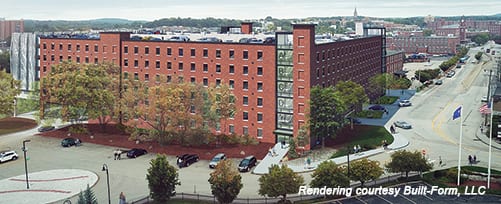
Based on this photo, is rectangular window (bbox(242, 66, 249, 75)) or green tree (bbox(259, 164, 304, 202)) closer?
green tree (bbox(259, 164, 304, 202))

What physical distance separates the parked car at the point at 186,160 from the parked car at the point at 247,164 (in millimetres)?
5987

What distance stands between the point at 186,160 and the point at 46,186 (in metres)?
14.6

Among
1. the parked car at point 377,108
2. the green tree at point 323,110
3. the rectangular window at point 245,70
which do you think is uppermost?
the rectangular window at point 245,70

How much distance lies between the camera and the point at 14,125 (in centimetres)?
8444

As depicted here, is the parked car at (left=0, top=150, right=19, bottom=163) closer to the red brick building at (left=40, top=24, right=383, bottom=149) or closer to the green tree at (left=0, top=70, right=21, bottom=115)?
the green tree at (left=0, top=70, right=21, bottom=115)

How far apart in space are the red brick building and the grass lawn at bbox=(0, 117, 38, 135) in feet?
54.8

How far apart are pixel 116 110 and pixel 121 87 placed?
4.32m

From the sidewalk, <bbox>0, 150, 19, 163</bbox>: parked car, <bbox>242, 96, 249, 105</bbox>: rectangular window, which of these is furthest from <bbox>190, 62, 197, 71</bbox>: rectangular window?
<bbox>0, 150, 19, 163</bbox>: parked car

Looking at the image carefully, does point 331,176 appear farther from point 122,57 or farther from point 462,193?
point 122,57

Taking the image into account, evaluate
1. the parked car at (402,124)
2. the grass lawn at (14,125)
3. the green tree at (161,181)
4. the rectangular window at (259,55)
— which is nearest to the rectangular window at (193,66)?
the rectangular window at (259,55)

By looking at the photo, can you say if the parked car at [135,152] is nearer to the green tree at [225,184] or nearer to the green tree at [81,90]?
the green tree at [81,90]

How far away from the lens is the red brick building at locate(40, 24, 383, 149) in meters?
65.4

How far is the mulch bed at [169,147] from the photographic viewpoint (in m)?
Answer: 63.2

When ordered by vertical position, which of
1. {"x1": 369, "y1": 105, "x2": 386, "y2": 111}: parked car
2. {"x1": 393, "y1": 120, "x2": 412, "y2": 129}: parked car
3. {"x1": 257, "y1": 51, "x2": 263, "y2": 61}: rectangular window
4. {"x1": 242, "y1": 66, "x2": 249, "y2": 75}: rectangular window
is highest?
{"x1": 257, "y1": 51, "x2": 263, "y2": 61}: rectangular window
